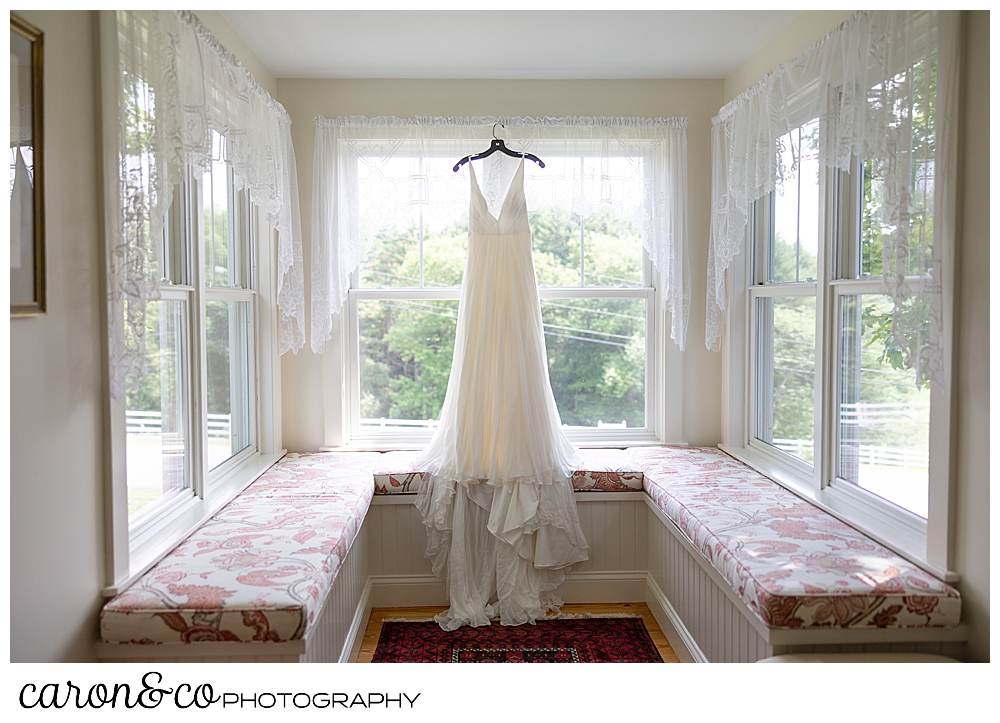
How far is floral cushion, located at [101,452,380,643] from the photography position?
5.93 feet

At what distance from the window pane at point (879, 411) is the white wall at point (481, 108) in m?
1.10

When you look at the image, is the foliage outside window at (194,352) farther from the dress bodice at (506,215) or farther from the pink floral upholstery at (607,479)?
the pink floral upholstery at (607,479)

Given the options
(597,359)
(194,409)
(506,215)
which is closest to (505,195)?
(506,215)

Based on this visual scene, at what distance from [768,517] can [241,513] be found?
173 centimetres

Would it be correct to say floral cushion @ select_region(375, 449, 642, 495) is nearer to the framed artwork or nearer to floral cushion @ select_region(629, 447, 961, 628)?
floral cushion @ select_region(629, 447, 961, 628)

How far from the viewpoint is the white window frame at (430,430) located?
3561 mm

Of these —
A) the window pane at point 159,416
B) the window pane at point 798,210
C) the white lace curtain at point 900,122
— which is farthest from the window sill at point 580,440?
the white lace curtain at point 900,122

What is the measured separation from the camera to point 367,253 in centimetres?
344

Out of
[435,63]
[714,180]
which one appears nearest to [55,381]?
[435,63]

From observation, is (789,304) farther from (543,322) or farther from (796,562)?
(796,562)

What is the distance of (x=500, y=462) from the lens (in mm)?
3000

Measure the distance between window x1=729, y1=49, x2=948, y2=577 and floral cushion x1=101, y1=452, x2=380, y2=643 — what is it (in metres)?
1.60
